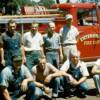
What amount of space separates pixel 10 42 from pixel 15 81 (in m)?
1.35

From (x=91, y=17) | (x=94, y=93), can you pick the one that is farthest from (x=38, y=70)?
(x=91, y=17)

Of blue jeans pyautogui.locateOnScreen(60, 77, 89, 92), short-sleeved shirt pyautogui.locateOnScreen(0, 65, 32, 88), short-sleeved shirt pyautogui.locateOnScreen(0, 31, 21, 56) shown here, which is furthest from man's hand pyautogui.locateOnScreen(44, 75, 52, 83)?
short-sleeved shirt pyautogui.locateOnScreen(0, 31, 21, 56)

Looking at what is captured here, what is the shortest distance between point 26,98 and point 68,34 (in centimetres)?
253

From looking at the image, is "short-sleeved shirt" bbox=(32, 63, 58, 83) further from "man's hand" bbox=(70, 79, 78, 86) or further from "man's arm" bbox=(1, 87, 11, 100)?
"man's arm" bbox=(1, 87, 11, 100)

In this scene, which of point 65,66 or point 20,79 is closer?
point 20,79

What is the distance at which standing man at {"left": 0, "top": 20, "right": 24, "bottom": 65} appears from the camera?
9406 mm

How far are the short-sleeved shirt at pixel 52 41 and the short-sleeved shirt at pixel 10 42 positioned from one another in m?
0.93

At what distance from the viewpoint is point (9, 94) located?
8.25m

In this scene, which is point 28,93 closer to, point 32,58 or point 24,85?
point 24,85

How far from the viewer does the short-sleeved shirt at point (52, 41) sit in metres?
10.2

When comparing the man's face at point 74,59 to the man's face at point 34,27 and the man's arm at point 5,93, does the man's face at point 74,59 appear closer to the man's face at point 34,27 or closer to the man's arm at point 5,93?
the man's face at point 34,27

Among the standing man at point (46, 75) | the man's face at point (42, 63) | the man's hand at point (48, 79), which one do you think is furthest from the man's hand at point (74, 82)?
the man's face at point (42, 63)

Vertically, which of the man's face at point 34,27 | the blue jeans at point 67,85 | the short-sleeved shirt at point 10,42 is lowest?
the blue jeans at point 67,85

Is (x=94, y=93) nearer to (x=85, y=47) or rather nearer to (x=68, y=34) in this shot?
(x=68, y=34)
